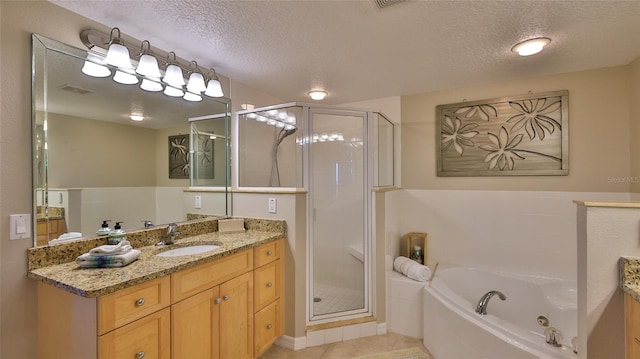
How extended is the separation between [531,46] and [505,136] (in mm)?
962

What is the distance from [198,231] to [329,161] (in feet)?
4.11

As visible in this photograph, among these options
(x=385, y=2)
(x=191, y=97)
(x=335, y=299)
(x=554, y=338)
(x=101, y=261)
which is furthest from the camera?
(x=335, y=299)

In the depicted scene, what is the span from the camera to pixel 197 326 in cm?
147

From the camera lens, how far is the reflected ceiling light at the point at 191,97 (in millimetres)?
2049

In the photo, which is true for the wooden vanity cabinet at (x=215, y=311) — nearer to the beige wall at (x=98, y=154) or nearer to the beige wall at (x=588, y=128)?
the beige wall at (x=98, y=154)

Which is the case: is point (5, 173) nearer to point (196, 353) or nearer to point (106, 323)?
point (106, 323)

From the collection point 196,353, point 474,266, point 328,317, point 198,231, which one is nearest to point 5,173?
point 198,231

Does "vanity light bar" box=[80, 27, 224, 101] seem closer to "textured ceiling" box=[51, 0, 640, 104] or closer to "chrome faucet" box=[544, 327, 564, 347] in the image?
"textured ceiling" box=[51, 0, 640, 104]

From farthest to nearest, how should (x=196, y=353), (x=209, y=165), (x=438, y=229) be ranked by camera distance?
(x=438, y=229) → (x=209, y=165) → (x=196, y=353)

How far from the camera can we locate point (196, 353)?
146 centimetres

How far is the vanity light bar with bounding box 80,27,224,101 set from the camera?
1.53 meters

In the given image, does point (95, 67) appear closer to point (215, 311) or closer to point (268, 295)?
point (215, 311)

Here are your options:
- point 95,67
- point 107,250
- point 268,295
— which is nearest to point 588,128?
point 268,295

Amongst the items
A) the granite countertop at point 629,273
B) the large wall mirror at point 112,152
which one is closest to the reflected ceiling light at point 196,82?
the large wall mirror at point 112,152
